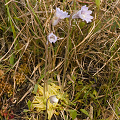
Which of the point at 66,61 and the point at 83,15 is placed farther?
the point at 66,61

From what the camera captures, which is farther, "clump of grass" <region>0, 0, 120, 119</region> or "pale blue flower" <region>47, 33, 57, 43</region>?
"clump of grass" <region>0, 0, 120, 119</region>

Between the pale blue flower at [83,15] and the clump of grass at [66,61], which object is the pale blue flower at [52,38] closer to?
the pale blue flower at [83,15]

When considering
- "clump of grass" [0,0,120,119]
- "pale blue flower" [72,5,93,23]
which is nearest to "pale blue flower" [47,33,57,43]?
"pale blue flower" [72,5,93,23]

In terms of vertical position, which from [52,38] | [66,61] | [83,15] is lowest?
[66,61]

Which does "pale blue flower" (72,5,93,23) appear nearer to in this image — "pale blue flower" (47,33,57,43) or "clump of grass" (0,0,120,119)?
"pale blue flower" (47,33,57,43)

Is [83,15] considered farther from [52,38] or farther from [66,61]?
[66,61]

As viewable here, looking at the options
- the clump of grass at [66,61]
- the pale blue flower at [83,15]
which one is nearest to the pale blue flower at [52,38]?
the pale blue flower at [83,15]

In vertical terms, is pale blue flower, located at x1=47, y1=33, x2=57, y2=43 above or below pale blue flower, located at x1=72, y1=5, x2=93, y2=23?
below

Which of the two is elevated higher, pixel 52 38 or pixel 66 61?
pixel 52 38

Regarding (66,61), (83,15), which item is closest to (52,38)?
(83,15)
